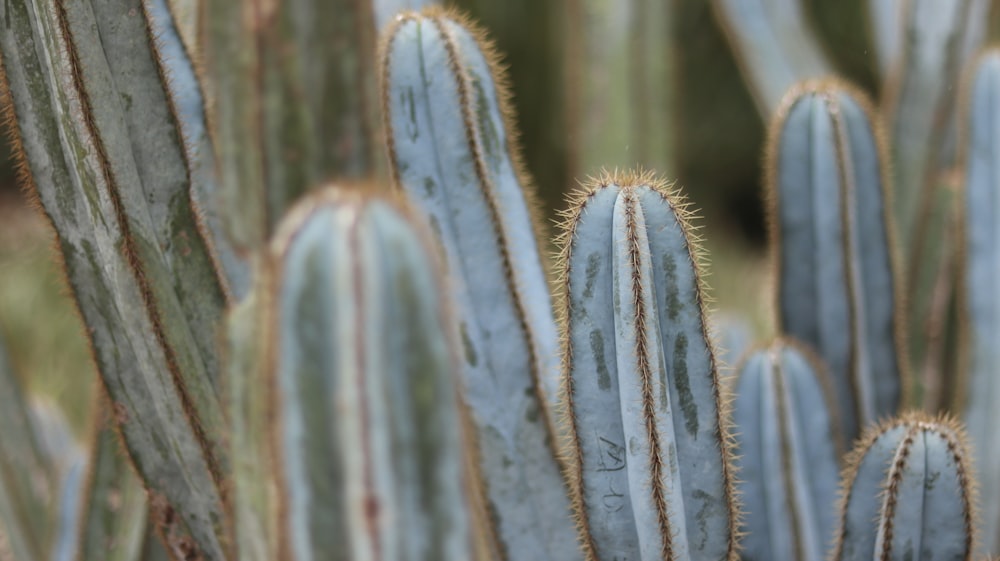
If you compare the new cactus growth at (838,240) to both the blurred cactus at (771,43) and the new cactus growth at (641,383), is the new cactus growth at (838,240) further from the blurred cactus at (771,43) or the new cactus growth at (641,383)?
the blurred cactus at (771,43)

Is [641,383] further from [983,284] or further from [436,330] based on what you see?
[983,284]

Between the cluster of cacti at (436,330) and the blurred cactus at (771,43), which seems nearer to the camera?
the cluster of cacti at (436,330)

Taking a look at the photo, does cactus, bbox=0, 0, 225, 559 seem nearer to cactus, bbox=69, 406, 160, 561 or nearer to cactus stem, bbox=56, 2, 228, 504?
cactus stem, bbox=56, 2, 228, 504

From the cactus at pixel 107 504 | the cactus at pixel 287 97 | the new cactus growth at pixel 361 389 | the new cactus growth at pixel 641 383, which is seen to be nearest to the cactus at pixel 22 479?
the cactus at pixel 107 504

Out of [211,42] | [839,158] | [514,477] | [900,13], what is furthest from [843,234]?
[211,42]

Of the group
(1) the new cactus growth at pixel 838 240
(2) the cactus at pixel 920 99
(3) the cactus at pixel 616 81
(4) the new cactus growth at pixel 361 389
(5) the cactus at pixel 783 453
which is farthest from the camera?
(3) the cactus at pixel 616 81

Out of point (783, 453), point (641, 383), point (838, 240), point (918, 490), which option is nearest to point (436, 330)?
point (641, 383)

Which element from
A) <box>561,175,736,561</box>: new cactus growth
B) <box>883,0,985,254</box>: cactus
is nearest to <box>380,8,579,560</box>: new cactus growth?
<box>561,175,736,561</box>: new cactus growth
